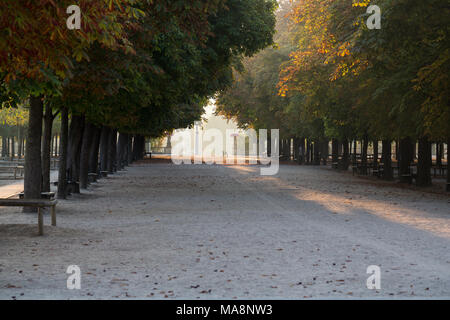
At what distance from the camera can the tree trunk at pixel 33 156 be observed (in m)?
16.2

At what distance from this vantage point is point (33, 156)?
1628 centimetres

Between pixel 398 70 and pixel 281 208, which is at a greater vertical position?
pixel 398 70

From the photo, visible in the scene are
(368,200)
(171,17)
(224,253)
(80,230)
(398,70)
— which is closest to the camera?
(224,253)

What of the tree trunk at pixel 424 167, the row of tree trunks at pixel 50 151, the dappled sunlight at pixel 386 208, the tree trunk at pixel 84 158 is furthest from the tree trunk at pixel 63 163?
the tree trunk at pixel 424 167

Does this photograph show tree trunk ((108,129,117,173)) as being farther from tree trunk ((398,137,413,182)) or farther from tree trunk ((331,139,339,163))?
tree trunk ((331,139,339,163))

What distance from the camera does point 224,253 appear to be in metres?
10.5

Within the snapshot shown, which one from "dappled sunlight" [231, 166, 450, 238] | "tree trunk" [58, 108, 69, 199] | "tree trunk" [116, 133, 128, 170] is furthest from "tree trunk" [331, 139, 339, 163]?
"tree trunk" [58, 108, 69, 199]

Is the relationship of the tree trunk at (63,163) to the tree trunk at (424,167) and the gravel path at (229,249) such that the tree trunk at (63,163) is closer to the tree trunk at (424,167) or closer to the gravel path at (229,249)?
the gravel path at (229,249)

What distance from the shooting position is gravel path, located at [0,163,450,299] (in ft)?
25.6

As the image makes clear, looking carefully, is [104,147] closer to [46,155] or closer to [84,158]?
[84,158]

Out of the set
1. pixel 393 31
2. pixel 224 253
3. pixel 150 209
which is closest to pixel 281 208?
pixel 150 209

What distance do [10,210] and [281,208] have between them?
7003 mm

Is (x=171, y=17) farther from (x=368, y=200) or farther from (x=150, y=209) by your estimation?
(x=368, y=200)

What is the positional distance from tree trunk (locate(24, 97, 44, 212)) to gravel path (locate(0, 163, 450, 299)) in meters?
0.63
